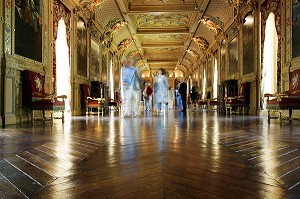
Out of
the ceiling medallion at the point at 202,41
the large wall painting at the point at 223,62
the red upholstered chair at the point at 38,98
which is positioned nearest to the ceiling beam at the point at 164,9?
the large wall painting at the point at 223,62

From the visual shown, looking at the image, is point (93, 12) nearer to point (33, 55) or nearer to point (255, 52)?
point (33, 55)

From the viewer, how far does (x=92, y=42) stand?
1378 centimetres

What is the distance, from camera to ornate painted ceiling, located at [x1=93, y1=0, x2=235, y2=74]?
14.0 meters

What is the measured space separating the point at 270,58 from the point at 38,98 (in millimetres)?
7568

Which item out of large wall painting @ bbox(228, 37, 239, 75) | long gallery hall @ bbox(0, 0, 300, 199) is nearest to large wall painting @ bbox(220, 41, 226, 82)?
long gallery hall @ bbox(0, 0, 300, 199)

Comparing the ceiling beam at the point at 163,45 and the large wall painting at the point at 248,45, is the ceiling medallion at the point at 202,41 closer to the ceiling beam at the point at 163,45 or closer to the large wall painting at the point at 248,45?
the ceiling beam at the point at 163,45

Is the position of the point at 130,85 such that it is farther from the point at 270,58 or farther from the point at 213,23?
the point at 213,23

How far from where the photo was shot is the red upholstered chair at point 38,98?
21.9 feet

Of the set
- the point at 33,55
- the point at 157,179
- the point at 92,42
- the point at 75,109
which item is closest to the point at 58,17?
the point at 33,55

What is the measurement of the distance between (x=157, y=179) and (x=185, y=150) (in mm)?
1049

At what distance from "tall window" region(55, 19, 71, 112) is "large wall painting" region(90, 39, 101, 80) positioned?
3.13 metres

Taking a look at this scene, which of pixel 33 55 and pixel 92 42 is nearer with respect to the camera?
pixel 33 55

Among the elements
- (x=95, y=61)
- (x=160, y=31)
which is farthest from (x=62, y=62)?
(x=160, y=31)

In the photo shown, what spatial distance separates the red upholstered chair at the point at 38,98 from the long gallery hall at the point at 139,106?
0.10ft
